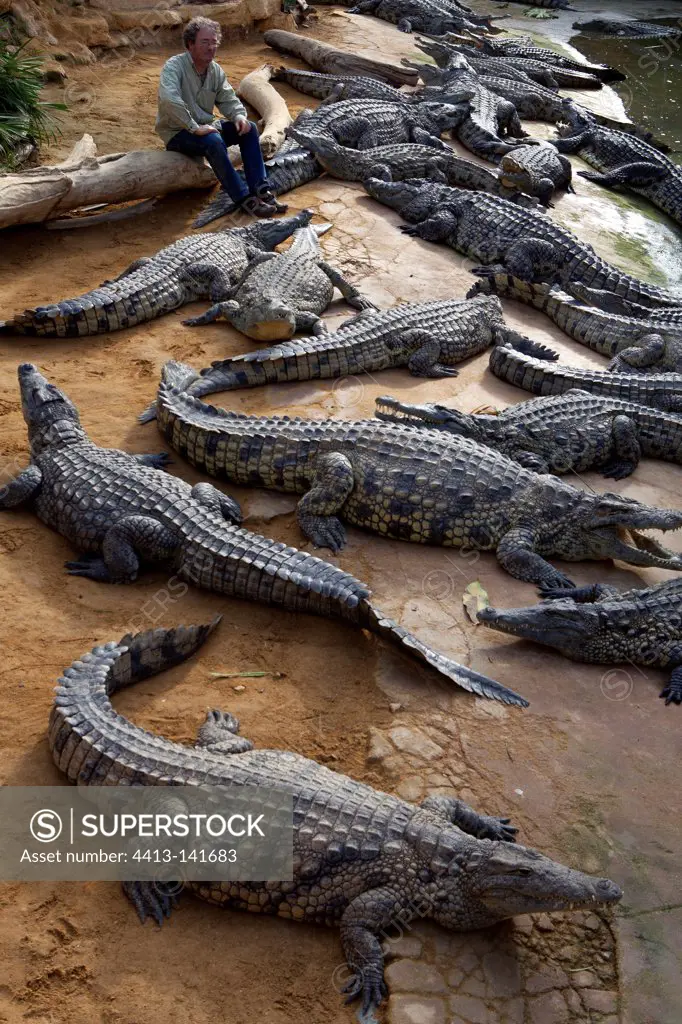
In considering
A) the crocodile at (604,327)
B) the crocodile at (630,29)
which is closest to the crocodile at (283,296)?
the crocodile at (604,327)

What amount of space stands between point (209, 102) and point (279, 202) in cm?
113

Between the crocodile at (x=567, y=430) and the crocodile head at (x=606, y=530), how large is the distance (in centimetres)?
64

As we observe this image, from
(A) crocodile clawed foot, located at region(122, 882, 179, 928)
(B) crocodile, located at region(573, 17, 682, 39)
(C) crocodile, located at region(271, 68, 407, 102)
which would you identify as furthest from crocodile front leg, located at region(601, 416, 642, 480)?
(B) crocodile, located at region(573, 17, 682, 39)

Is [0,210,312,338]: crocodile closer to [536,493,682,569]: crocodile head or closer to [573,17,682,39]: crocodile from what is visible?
[536,493,682,569]: crocodile head

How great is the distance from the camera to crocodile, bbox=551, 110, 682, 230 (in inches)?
440

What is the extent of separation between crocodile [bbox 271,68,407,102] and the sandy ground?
6.65 m

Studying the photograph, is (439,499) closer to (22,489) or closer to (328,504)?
(328,504)

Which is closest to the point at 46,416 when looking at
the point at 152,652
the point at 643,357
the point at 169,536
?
the point at 169,536

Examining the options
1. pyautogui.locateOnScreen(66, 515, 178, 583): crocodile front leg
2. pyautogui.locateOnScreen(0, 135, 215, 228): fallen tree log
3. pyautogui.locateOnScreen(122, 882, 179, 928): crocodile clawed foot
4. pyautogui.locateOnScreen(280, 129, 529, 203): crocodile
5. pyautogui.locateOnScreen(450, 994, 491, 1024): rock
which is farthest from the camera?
pyautogui.locateOnScreen(280, 129, 529, 203): crocodile

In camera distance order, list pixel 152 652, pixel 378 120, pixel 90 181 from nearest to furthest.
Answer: pixel 152 652, pixel 90 181, pixel 378 120

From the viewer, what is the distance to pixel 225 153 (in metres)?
8.66

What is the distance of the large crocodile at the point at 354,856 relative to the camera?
3256mm

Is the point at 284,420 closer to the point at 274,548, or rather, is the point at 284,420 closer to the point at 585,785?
the point at 274,548

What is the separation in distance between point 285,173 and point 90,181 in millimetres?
2224
